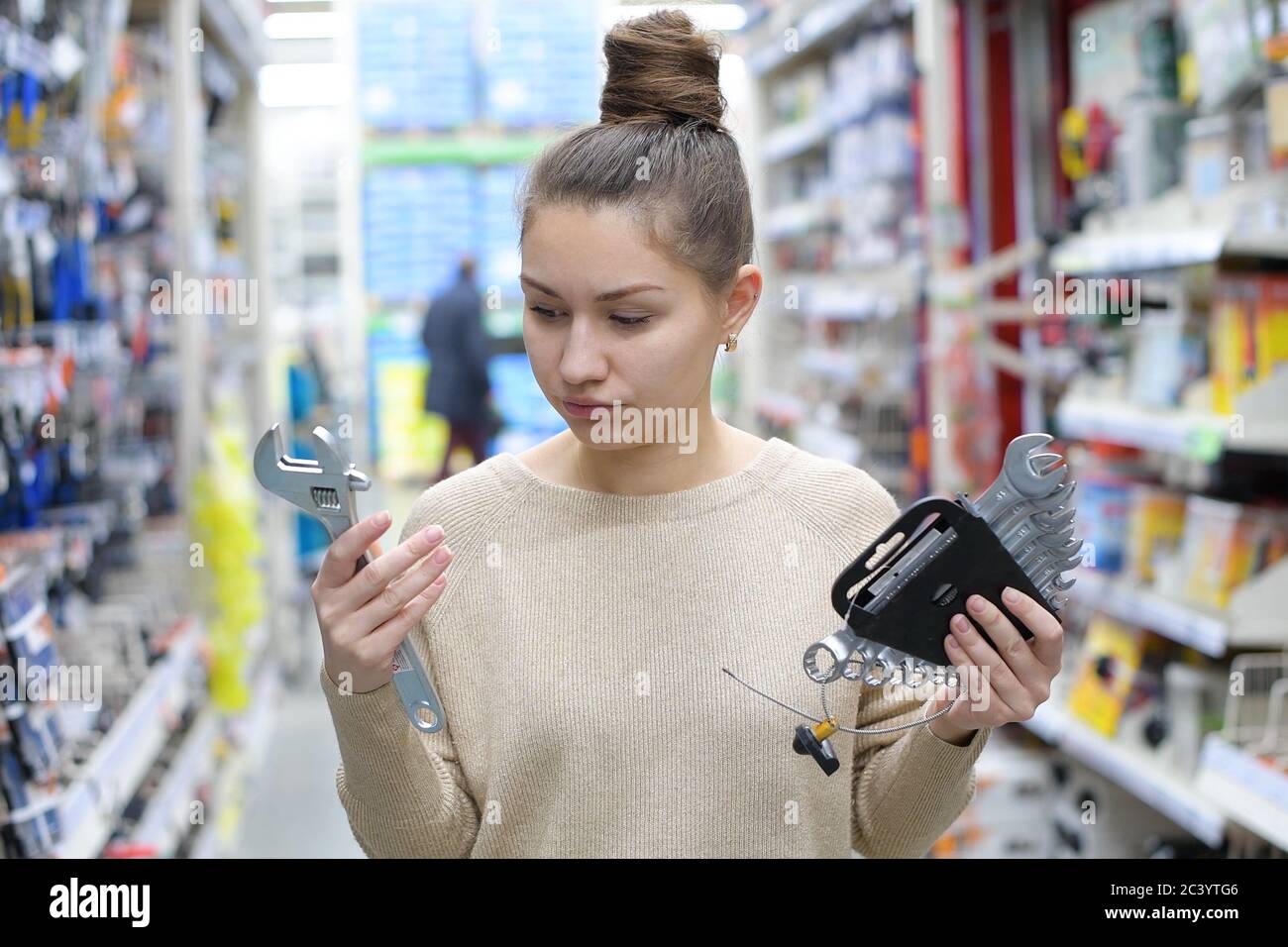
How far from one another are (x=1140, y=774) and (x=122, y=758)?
1969 millimetres

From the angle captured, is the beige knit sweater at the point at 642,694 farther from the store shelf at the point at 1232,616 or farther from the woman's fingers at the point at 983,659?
the store shelf at the point at 1232,616

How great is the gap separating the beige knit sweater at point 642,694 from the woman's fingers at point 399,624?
14cm

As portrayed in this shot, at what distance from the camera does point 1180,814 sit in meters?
2.68

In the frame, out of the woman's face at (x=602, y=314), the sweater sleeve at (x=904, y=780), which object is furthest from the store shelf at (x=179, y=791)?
the woman's face at (x=602, y=314)

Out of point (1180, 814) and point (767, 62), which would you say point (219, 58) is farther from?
point (1180, 814)

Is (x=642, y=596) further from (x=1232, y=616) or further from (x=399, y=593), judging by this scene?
(x=1232, y=616)

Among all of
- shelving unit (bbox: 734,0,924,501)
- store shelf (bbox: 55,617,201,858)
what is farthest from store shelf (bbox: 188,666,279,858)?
shelving unit (bbox: 734,0,924,501)

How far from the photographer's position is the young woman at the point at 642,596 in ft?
3.84

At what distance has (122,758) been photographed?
248 centimetres

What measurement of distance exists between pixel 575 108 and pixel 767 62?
10.0ft

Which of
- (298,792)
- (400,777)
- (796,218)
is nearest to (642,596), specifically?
(400,777)

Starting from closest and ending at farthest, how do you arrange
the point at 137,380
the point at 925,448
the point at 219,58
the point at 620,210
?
the point at 620,210
the point at 137,380
the point at 925,448
the point at 219,58

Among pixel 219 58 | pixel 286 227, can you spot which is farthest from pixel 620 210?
pixel 286 227

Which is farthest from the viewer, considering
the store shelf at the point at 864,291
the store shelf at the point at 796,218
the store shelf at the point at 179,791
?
the store shelf at the point at 796,218
